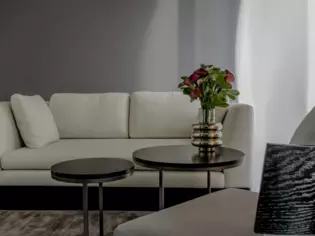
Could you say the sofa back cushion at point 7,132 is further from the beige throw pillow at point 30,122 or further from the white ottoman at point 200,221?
the white ottoman at point 200,221

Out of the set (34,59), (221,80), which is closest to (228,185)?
(221,80)

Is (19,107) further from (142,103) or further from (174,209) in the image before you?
(174,209)

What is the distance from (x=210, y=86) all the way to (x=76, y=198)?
1.29 meters

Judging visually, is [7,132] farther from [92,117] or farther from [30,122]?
[92,117]

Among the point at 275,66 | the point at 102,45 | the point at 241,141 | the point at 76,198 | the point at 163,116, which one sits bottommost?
the point at 76,198

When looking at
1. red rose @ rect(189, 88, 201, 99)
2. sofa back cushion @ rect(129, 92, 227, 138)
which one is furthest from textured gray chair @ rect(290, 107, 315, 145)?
sofa back cushion @ rect(129, 92, 227, 138)

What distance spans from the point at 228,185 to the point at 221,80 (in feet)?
2.89

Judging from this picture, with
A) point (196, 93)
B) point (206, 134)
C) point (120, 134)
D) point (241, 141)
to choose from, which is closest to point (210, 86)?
point (196, 93)

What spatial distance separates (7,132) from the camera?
268 centimetres

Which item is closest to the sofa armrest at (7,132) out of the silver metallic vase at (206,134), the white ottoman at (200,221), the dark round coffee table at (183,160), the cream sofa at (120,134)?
the cream sofa at (120,134)

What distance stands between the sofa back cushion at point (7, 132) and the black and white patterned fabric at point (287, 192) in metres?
2.14

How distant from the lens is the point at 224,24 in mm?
3521

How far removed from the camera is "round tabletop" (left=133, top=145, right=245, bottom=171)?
1.69 metres

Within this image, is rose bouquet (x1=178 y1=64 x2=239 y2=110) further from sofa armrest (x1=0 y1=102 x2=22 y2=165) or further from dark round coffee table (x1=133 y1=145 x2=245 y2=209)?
sofa armrest (x1=0 y1=102 x2=22 y2=165)
